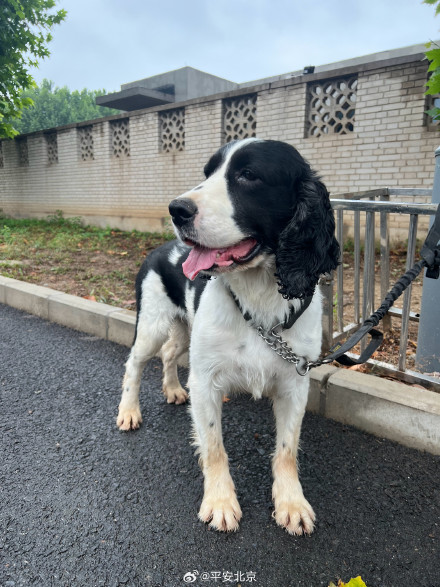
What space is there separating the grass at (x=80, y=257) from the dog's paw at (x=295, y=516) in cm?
338

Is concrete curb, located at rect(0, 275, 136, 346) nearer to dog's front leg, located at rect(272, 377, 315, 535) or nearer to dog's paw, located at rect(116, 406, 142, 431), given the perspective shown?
dog's paw, located at rect(116, 406, 142, 431)

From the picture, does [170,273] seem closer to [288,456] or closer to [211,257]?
[211,257]

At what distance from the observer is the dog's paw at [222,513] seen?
191cm

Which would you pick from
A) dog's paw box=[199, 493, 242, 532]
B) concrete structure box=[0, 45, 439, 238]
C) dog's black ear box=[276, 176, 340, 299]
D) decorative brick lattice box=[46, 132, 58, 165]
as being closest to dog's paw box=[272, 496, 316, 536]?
dog's paw box=[199, 493, 242, 532]

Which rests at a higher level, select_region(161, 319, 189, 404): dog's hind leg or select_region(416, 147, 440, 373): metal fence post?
select_region(416, 147, 440, 373): metal fence post

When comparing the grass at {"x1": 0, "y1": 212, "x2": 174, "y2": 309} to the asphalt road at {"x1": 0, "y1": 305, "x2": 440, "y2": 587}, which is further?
the grass at {"x1": 0, "y1": 212, "x2": 174, "y2": 309}

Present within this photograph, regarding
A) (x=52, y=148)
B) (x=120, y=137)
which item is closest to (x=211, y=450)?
(x=120, y=137)

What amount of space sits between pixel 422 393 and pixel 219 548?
152 centimetres

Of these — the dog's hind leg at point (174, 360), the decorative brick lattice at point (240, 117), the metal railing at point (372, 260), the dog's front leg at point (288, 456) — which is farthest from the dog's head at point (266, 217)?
the decorative brick lattice at point (240, 117)

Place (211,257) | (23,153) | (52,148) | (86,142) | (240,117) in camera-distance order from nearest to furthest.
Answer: (211,257) < (240,117) < (86,142) < (52,148) < (23,153)

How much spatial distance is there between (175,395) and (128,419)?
45 cm

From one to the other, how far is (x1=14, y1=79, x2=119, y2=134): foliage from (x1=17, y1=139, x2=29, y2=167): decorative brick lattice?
1479 inches

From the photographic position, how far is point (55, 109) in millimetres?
54531

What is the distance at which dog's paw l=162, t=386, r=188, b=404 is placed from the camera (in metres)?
3.10
